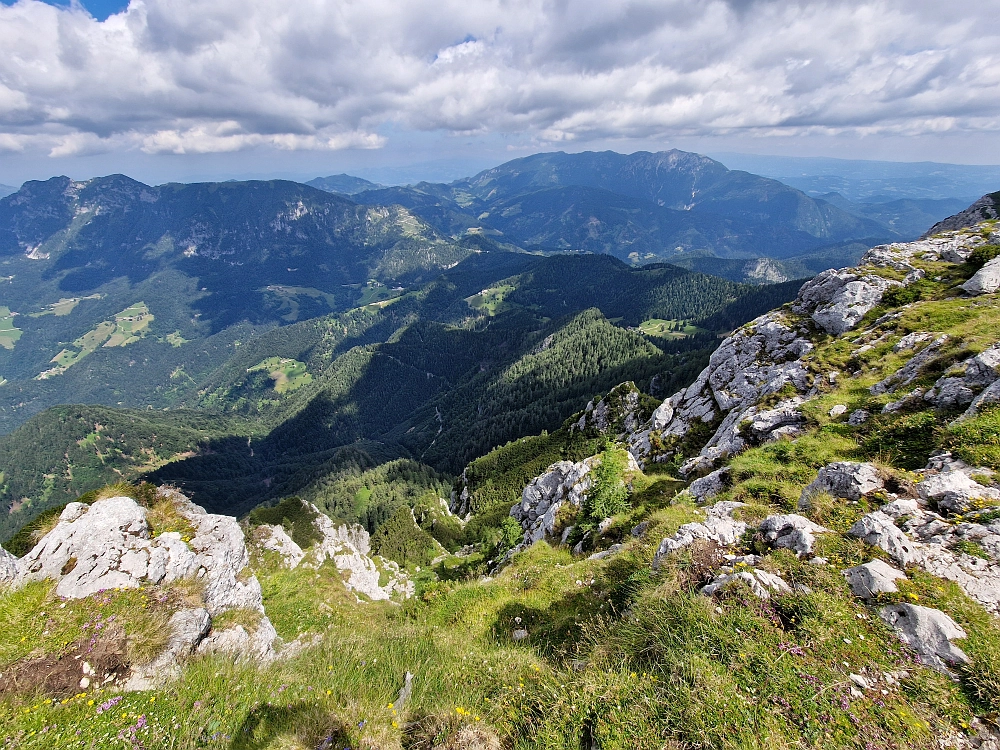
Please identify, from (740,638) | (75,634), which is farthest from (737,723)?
(75,634)

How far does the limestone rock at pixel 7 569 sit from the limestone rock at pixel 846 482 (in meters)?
26.9

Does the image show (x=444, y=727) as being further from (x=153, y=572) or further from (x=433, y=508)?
(x=433, y=508)

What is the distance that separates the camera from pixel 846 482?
1473 centimetres

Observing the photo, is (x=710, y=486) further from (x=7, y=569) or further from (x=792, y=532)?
(x=7, y=569)

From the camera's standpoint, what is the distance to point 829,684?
289 inches

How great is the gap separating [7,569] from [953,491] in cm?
3057

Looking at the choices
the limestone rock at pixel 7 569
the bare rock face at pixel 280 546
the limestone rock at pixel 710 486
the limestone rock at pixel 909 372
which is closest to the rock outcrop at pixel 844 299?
the limestone rock at pixel 909 372

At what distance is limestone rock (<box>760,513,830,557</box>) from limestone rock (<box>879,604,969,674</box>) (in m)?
2.67

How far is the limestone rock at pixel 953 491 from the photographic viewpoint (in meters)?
12.1

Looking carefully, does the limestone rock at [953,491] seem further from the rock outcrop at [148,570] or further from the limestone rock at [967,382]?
the rock outcrop at [148,570]

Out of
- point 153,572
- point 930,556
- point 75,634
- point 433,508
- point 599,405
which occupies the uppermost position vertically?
point 930,556

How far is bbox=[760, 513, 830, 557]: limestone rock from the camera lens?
11.5 meters

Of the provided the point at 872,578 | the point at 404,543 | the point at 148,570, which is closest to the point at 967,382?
the point at 872,578

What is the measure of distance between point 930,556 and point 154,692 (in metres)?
18.8
